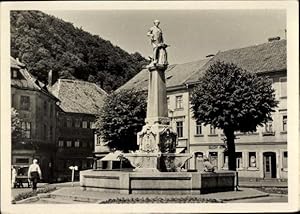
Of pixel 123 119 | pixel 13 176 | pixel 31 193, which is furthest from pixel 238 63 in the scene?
pixel 13 176

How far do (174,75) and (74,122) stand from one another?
3030mm

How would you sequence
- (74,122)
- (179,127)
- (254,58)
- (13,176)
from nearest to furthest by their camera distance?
(13,176), (74,122), (254,58), (179,127)

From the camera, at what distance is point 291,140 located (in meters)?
6.02

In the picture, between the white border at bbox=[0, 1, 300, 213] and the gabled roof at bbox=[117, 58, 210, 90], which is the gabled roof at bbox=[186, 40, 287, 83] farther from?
the white border at bbox=[0, 1, 300, 213]

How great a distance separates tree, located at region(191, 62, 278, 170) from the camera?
27.7ft

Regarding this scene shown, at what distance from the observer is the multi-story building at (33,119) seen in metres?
6.02

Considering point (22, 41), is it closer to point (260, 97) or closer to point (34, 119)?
point (34, 119)

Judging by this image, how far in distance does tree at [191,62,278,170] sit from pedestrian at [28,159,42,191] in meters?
2.97

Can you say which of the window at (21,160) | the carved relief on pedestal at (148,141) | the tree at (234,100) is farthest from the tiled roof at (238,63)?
the window at (21,160)

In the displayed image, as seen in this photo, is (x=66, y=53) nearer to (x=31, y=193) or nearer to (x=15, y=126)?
(x=15, y=126)

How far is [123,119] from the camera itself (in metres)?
9.01

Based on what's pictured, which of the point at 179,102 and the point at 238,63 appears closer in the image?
the point at 238,63

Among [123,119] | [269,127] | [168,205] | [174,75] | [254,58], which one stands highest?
[254,58]

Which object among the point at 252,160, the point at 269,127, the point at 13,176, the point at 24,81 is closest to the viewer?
the point at 13,176
